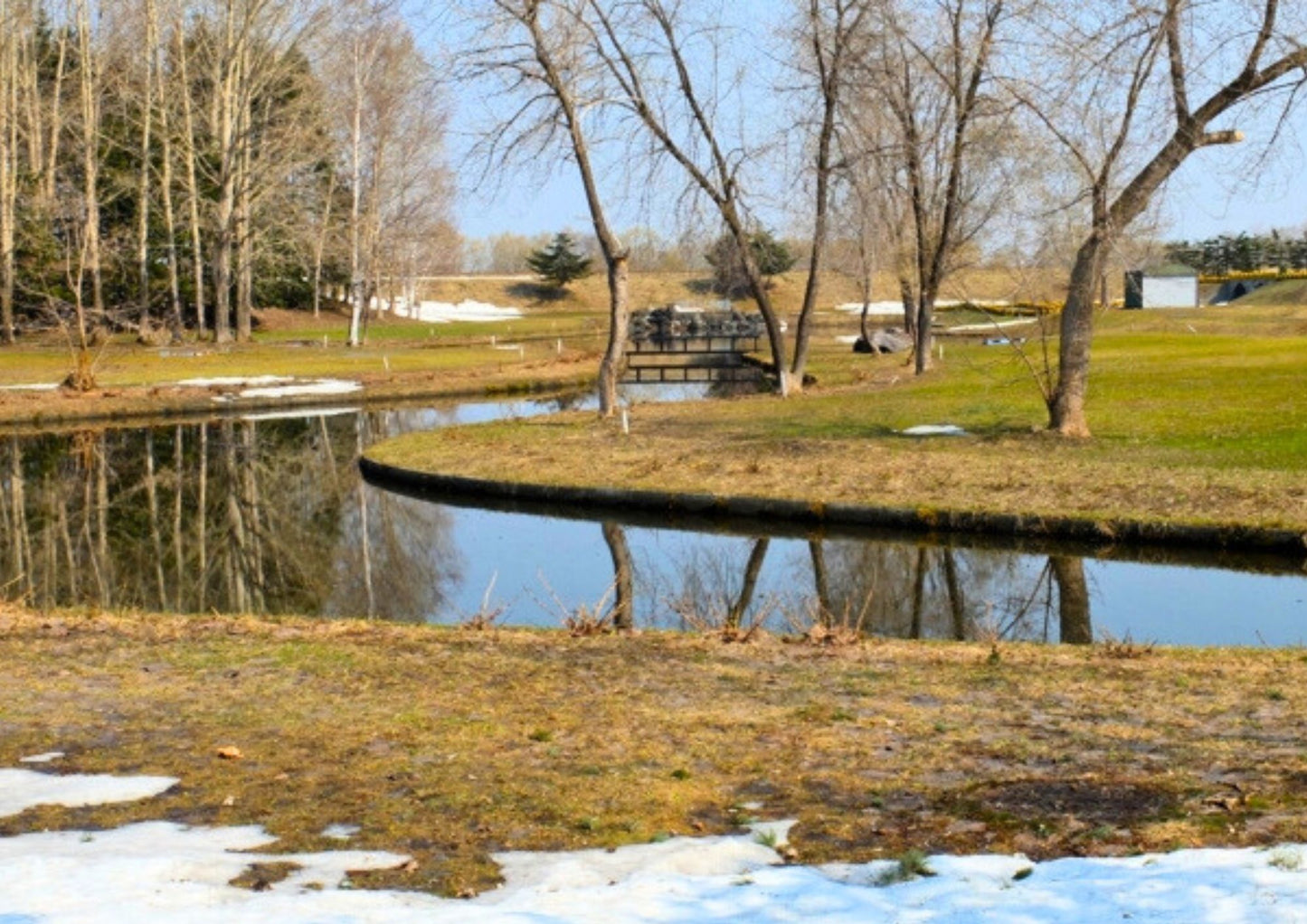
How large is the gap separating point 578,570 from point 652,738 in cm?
864

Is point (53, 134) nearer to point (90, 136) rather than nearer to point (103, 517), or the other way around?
point (90, 136)

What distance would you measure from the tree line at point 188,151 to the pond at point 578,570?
32.5 metres

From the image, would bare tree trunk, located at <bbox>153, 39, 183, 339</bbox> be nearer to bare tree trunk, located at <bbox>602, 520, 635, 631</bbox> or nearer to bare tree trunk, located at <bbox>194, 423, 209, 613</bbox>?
bare tree trunk, located at <bbox>194, 423, 209, 613</bbox>

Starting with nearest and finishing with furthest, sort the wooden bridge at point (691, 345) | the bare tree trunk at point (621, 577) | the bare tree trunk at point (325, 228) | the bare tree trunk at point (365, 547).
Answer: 1. the bare tree trunk at point (621, 577)
2. the bare tree trunk at point (365, 547)
3. the wooden bridge at point (691, 345)
4. the bare tree trunk at point (325, 228)

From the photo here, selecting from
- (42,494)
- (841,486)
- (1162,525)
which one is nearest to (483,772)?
(1162,525)

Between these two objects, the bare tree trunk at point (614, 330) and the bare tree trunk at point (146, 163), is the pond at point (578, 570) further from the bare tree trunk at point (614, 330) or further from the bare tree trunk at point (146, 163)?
the bare tree trunk at point (146, 163)

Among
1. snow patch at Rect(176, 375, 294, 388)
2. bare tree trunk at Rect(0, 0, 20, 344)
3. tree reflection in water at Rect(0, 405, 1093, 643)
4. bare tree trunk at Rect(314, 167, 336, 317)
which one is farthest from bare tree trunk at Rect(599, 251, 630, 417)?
bare tree trunk at Rect(314, 167, 336, 317)

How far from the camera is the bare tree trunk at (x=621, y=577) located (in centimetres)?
1379

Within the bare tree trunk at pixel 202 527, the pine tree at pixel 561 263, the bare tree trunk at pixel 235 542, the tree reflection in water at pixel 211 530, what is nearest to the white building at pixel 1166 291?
the pine tree at pixel 561 263

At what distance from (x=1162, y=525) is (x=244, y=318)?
4692 cm

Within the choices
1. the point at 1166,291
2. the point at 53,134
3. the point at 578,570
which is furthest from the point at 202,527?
the point at 1166,291

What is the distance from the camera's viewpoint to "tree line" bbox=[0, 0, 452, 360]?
179 ft

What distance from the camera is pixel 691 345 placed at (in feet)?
221

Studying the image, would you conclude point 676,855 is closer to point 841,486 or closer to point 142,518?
point 841,486
